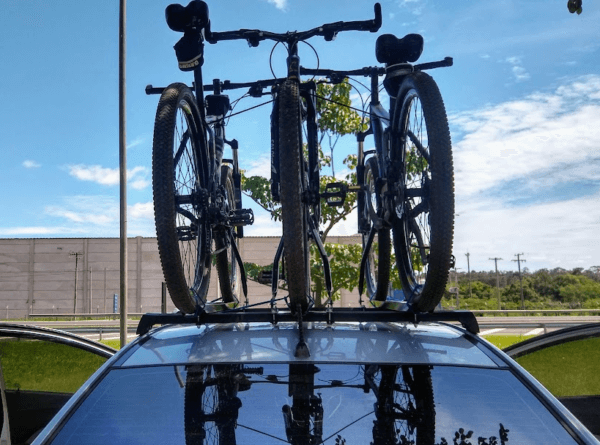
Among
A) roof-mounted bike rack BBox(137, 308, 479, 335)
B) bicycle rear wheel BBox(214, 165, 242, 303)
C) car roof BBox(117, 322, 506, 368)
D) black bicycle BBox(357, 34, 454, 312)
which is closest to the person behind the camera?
car roof BBox(117, 322, 506, 368)

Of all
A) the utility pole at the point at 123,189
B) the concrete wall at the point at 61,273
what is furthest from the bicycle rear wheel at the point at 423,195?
the concrete wall at the point at 61,273

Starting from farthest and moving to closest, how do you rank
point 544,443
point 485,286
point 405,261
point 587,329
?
point 485,286 < point 405,261 < point 587,329 < point 544,443

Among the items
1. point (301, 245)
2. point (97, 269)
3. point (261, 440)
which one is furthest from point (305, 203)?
point (97, 269)

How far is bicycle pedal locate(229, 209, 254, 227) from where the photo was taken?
4.96 m

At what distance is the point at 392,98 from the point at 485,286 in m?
98.4

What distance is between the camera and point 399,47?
4562 millimetres

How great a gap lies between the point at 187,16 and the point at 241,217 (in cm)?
146

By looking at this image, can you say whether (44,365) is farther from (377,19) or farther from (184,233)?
(377,19)

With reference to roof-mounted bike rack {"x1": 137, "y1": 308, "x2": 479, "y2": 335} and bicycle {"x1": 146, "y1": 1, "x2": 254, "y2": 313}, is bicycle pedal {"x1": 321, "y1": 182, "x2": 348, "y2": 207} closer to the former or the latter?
bicycle {"x1": 146, "y1": 1, "x2": 254, "y2": 313}

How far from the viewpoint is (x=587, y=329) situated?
312 centimetres

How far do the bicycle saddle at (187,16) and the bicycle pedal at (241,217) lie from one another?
135 centimetres

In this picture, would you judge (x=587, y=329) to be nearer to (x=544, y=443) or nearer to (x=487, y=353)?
(x=487, y=353)

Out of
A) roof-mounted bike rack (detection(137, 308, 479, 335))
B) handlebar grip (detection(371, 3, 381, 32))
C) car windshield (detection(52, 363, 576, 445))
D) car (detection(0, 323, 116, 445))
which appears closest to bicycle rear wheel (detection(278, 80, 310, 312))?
roof-mounted bike rack (detection(137, 308, 479, 335))

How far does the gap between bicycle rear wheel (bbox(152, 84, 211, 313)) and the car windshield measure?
51.8 inches
